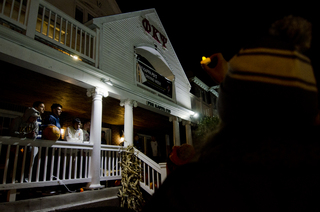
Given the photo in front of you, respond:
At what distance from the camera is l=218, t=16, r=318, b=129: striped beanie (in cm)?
60

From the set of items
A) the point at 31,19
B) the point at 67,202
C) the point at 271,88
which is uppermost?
the point at 31,19

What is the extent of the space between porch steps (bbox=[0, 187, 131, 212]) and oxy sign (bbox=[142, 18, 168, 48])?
8064 millimetres

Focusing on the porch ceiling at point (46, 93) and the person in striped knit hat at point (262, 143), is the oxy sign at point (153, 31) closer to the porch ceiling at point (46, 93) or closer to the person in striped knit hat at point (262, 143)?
the porch ceiling at point (46, 93)

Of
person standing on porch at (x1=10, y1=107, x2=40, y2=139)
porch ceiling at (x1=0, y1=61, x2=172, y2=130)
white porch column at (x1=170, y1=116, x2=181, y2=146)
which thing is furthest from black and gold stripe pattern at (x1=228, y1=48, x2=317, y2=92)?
white porch column at (x1=170, y1=116, x2=181, y2=146)

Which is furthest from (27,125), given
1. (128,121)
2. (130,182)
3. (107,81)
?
(128,121)

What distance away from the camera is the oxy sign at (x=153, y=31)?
10.3m

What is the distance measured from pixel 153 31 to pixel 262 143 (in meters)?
11.2

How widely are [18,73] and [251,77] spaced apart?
6162 millimetres

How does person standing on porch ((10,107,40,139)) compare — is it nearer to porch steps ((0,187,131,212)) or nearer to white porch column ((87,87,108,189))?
porch steps ((0,187,131,212))

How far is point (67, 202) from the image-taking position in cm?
413

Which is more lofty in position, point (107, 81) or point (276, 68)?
point (107, 81)

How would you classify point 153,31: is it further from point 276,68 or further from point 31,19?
point 276,68

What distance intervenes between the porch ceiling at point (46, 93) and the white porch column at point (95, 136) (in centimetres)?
66

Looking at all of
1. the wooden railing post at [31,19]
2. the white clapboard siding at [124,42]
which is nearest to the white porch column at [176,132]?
the white clapboard siding at [124,42]
